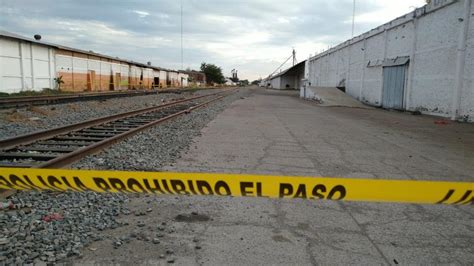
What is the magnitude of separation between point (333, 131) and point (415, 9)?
14.0 metres

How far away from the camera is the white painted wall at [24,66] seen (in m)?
27.2

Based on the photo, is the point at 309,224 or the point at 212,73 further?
the point at 212,73

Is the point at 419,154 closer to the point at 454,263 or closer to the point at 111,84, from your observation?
the point at 454,263

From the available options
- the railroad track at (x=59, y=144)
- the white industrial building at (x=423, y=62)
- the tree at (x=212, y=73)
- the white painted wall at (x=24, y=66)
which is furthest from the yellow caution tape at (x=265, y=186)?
the tree at (x=212, y=73)

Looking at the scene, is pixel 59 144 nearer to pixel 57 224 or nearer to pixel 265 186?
pixel 57 224

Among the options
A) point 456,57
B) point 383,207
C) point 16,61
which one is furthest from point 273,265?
point 16,61

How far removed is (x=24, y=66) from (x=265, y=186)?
1272 inches

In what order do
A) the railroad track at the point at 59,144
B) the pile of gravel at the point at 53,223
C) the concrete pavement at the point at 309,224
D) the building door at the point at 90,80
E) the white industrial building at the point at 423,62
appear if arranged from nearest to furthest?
1. the pile of gravel at the point at 53,223
2. the concrete pavement at the point at 309,224
3. the railroad track at the point at 59,144
4. the white industrial building at the point at 423,62
5. the building door at the point at 90,80

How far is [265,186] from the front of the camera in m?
2.70

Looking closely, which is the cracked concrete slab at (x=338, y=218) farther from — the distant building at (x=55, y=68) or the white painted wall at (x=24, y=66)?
the distant building at (x=55, y=68)

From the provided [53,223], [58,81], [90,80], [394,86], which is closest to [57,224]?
[53,223]

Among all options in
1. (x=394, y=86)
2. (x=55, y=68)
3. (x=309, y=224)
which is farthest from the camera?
(x=55, y=68)

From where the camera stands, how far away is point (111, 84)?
4772cm

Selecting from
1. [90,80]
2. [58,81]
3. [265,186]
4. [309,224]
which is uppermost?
[90,80]
